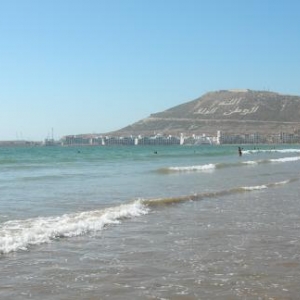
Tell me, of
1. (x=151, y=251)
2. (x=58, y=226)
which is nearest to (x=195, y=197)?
(x=58, y=226)

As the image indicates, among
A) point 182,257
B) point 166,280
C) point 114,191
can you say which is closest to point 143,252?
point 182,257

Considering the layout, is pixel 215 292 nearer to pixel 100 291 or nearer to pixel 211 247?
pixel 100 291

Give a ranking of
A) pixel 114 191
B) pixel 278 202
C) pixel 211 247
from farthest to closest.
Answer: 1. pixel 114 191
2. pixel 278 202
3. pixel 211 247

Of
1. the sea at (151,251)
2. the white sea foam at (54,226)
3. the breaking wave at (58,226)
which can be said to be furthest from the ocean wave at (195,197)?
the white sea foam at (54,226)

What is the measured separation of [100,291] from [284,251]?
13.6ft

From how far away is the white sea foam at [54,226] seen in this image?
35.7 ft

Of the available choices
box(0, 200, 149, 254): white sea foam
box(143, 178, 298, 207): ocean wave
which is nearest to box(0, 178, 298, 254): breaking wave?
box(0, 200, 149, 254): white sea foam

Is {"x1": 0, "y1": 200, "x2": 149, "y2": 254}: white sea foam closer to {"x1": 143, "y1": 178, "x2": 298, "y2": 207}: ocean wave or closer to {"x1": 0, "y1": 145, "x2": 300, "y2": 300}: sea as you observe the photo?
{"x1": 0, "y1": 145, "x2": 300, "y2": 300}: sea

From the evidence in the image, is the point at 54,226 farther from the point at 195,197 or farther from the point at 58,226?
the point at 195,197

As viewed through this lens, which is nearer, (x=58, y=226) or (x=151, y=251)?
(x=151, y=251)

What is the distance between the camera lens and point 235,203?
18.5m

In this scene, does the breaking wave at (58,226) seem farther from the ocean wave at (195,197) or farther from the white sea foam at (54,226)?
the ocean wave at (195,197)

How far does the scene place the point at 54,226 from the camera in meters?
12.8

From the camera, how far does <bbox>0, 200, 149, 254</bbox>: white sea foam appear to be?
35.7ft
